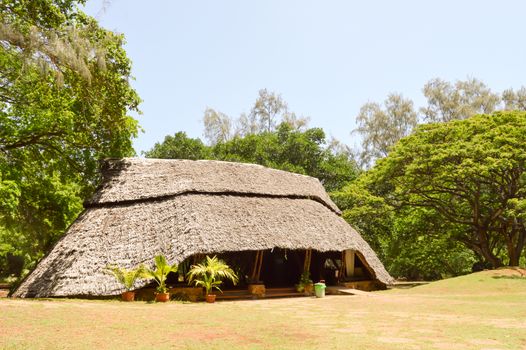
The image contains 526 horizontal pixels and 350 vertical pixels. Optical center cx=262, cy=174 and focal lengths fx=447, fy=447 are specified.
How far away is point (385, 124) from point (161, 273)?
3422 centimetres

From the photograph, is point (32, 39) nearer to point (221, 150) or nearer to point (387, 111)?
point (221, 150)

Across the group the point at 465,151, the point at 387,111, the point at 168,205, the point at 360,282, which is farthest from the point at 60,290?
the point at 387,111

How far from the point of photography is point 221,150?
3894 centimetres

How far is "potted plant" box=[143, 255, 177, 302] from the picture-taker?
13633 mm

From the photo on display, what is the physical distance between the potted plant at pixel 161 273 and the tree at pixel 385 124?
107 feet

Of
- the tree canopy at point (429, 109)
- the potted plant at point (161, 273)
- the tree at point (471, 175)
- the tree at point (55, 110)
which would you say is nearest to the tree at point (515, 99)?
the tree canopy at point (429, 109)

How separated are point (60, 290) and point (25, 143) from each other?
6.64 metres

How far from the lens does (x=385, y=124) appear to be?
43438mm

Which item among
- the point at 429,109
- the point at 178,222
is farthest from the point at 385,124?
the point at 178,222

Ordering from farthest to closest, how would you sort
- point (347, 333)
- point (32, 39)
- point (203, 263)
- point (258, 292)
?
point (258, 292) → point (203, 263) → point (32, 39) → point (347, 333)

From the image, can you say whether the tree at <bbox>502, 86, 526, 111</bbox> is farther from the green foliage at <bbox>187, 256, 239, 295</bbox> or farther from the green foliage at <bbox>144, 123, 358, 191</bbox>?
the green foliage at <bbox>187, 256, 239, 295</bbox>

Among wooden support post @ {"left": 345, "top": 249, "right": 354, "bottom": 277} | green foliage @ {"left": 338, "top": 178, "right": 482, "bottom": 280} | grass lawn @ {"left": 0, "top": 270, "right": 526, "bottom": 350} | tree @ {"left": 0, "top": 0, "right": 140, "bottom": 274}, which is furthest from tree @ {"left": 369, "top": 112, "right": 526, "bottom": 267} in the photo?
tree @ {"left": 0, "top": 0, "right": 140, "bottom": 274}

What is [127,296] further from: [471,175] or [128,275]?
[471,175]

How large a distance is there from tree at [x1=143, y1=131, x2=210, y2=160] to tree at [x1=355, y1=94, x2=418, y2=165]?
53.3 ft
